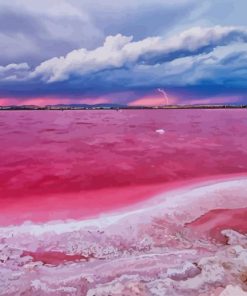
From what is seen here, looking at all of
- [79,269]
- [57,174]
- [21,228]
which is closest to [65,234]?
[21,228]

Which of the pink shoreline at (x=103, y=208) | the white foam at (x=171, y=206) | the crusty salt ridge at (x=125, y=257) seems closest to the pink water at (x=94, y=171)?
the pink shoreline at (x=103, y=208)

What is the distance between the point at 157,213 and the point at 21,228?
2.59m

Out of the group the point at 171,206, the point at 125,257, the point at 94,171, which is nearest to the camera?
the point at 125,257

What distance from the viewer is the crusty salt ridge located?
151 inches

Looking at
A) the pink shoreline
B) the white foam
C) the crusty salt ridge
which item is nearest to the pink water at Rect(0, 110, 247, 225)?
the pink shoreline

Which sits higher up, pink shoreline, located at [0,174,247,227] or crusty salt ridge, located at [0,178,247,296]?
crusty salt ridge, located at [0,178,247,296]

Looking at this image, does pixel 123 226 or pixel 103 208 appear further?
pixel 103 208

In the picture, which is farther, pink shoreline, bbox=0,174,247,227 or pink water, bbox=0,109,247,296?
pink shoreline, bbox=0,174,247,227

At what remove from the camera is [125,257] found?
4.71 m

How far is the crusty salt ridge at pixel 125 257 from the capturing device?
151 inches

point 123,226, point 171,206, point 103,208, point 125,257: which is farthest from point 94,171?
point 125,257

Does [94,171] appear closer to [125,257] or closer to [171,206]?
[171,206]

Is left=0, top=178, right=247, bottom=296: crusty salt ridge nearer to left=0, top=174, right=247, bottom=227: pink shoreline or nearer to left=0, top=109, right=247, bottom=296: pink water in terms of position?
left=0, top=109, right=247, bottom=296: pink water

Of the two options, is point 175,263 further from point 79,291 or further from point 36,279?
point 36,279
